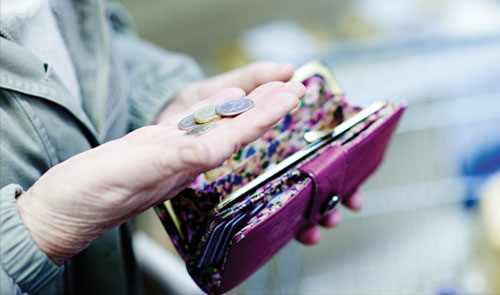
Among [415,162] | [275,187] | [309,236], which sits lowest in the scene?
[415,162]

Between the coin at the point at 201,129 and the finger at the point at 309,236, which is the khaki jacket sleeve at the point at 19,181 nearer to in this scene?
the coin at the point at 201,129

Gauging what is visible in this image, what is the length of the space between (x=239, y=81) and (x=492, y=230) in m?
0.56

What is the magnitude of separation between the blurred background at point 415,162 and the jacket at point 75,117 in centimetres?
11

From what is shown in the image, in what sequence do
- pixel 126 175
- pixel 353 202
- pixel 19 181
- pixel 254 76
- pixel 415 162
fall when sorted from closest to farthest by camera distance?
pixel 126 175 → pixel 19 181 → pixel 254 76 → pixel 353 202 → pixel 415 162

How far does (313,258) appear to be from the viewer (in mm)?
1161

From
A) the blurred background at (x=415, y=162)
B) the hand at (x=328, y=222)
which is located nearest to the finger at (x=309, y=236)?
the hand at (x=328, y=222)

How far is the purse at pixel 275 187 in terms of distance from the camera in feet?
1.47

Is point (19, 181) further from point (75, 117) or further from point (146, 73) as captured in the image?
point (146, 73)

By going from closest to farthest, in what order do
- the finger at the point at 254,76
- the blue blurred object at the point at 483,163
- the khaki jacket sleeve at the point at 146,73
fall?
the finger at the point at 254,76 < the khaki jacket sleeve at the point at 146,73 < the blue blurred object at the point at 483,163

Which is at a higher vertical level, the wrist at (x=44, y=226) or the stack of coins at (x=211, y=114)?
the stack of coins at (x=211, y=114)

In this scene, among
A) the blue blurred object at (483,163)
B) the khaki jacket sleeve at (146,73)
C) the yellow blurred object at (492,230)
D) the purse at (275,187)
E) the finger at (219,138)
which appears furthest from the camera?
the blue blurred object at (483,163)

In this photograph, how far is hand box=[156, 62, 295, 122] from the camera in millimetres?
585

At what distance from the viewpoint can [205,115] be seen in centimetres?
42

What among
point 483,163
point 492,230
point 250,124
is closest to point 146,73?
point 250,124
